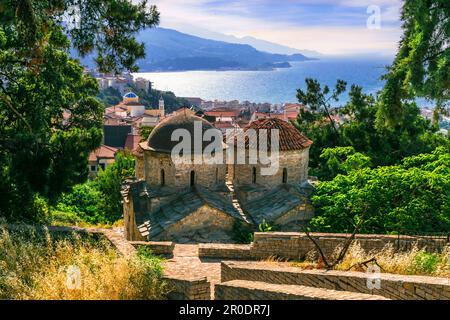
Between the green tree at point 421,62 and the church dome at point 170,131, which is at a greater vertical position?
the green tree at point 421,62

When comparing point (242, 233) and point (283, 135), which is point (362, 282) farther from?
point (283, 135)

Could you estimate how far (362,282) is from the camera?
6398 mm

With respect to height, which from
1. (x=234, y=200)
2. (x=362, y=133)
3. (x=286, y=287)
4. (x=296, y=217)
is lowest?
(x=296, y=217)

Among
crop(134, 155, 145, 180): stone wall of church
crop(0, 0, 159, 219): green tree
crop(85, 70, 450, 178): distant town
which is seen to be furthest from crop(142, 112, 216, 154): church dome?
crop(134, 155, 145, 180): stone wall of church

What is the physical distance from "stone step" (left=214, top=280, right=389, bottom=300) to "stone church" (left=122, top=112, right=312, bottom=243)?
7.93 metres

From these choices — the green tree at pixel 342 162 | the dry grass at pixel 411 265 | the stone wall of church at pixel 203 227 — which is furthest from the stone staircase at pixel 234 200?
the dry grass at pixel 411 265

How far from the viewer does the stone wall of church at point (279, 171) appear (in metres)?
17.3

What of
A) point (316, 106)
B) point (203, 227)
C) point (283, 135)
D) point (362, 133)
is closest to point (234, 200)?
point (203, 227)

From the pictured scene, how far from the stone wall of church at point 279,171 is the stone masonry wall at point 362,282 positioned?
9376mm

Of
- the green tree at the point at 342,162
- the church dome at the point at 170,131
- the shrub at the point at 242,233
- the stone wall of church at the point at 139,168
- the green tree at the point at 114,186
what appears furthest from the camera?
the green tree at the point at 114,186

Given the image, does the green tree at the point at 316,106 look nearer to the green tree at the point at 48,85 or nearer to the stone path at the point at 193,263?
the green tree at the point at 48,85

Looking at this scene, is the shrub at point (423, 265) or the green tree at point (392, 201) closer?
the shrub at point (423, 265)

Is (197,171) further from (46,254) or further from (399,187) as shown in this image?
(46,254)

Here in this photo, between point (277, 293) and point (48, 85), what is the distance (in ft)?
35.7
